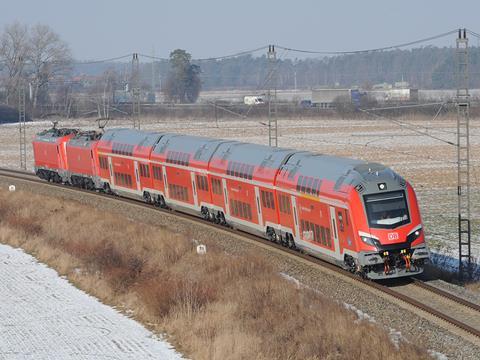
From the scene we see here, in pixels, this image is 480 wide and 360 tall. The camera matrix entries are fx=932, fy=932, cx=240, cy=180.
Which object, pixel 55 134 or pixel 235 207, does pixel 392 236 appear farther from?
pixel 55 134

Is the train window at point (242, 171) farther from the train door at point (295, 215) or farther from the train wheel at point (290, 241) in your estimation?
the train door at point (295, 215)

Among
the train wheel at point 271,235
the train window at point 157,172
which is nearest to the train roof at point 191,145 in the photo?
the train window at point 157,172

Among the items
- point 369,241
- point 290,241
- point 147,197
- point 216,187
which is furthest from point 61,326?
point 147,197

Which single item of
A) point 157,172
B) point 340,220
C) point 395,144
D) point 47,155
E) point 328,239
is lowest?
point 395,144

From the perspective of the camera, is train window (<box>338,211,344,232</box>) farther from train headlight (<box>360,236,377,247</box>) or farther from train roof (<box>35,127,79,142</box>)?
train roof (<box>35,127,79,142</box>)

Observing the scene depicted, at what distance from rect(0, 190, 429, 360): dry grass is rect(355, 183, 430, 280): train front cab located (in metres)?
2.49

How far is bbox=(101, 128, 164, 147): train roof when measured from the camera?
46.8m

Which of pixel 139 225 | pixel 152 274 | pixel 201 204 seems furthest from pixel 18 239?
pixel 152 274

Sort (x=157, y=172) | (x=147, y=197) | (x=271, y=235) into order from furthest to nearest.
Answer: (x=147, y=197) < (x=157, y=172) < (x=271, y=235)

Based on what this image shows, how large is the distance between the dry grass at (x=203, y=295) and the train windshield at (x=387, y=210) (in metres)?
3.18

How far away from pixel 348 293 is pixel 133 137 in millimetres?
24307

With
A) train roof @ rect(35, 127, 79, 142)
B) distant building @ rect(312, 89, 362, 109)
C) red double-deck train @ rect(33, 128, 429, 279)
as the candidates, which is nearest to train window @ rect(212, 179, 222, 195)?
red double-deck train @ rect(33, 128, 429, 279)

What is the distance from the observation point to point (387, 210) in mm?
27812

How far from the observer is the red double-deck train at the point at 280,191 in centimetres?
2756
